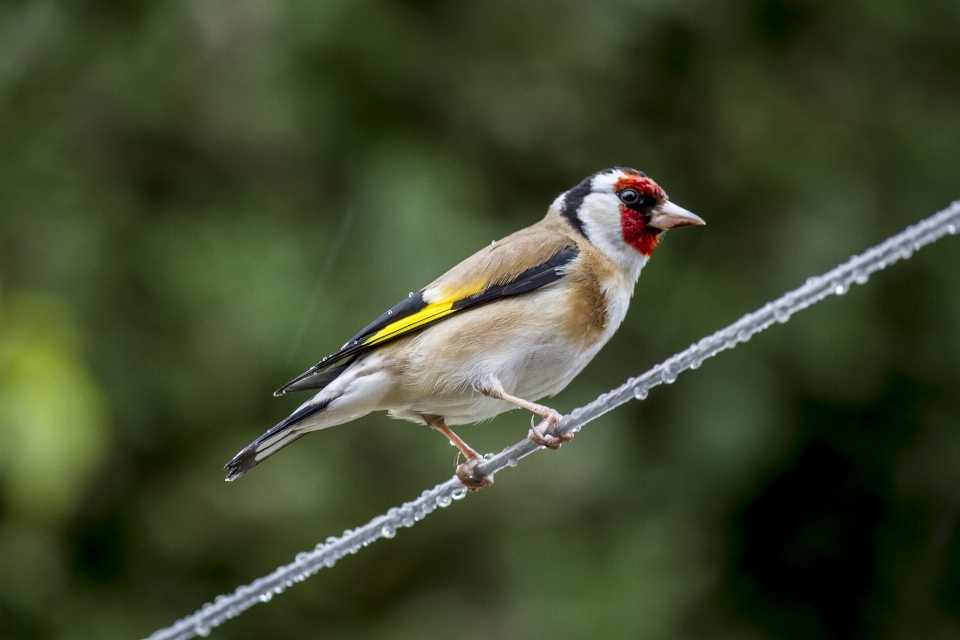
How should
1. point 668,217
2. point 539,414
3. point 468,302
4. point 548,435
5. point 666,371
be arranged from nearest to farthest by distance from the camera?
1. point 666,371
2. point 548,435
3. point 539,414
4. point 468,302
5. point 668,217

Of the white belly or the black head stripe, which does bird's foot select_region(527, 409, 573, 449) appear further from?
the black head stripe

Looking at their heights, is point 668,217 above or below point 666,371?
above

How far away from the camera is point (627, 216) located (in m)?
3.02

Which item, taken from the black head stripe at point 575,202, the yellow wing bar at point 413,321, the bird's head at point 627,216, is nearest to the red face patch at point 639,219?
the bird's head at point 627,216

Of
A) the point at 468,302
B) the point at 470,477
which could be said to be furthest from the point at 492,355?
the point at 470,477

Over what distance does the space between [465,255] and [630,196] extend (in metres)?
1.13

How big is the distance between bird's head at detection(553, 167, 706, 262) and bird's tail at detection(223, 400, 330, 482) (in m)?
0.93

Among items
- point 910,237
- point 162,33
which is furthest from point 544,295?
point 162,33

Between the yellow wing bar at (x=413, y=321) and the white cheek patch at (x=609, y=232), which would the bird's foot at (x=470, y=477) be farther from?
the white cheek patch at (x=609, y=232)

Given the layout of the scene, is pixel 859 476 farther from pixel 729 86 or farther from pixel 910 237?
pixel 910 237

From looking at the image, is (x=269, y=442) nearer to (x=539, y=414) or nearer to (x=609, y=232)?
(x=539, y=414)

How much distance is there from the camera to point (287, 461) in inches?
165

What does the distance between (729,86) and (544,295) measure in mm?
2389

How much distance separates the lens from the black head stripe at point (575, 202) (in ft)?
10.5
